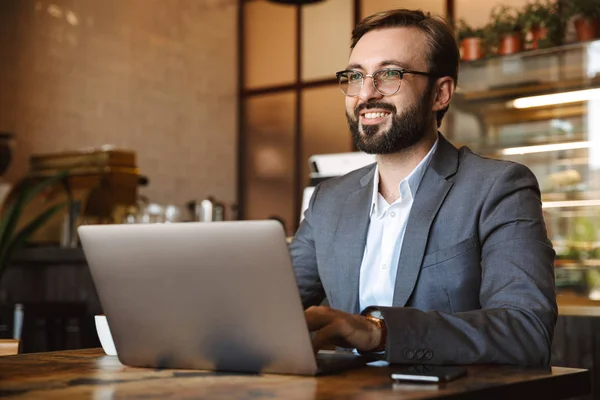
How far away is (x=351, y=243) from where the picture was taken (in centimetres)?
181

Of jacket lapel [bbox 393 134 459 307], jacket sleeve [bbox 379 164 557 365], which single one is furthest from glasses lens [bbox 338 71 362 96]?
jacket sleeve [bbox 379 164 557 365]

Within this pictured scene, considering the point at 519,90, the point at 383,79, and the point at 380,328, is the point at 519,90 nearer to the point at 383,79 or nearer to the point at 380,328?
the point at 383,79

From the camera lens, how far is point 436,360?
1.31 meters

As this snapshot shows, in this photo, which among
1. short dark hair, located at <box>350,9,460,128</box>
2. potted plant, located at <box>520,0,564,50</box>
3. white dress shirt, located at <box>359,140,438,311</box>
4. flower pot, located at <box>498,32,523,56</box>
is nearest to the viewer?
white dress shirt, located at <box>359,140,438,311</box>

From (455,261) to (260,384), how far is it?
711 millimetres

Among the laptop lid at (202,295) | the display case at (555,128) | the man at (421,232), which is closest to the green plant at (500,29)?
the display case at (555,128)

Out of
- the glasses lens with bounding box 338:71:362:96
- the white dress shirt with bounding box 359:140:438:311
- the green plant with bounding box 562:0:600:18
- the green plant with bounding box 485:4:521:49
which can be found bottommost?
the white dress shirt with bounding box 359:140:438:311

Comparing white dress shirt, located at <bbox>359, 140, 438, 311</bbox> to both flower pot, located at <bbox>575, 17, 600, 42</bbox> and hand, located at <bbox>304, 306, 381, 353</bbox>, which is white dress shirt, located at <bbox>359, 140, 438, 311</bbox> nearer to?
hand, located at <bbox>304, 306, 381, 353</bbox>

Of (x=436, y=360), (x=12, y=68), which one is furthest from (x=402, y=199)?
(x=12, y=68)

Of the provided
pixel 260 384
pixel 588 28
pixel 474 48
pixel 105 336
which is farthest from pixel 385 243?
pixel 474 48

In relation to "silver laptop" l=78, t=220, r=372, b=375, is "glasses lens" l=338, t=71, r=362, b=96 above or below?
above

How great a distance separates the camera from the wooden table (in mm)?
986

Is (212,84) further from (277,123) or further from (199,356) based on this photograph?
(199,356)

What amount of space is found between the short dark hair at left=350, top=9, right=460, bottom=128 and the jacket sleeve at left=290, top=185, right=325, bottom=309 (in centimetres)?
44
